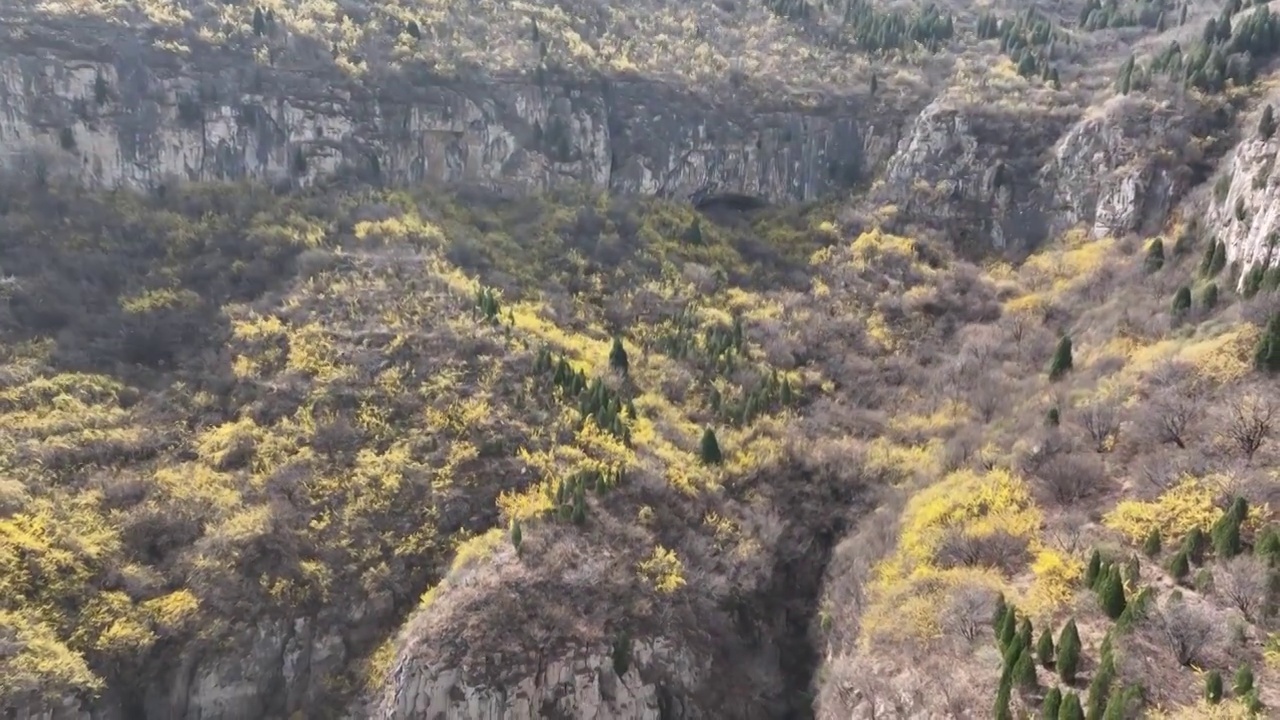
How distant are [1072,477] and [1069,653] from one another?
29.7 feet

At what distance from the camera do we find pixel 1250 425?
27.3 meters

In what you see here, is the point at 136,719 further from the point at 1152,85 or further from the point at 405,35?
the point at 1152,85

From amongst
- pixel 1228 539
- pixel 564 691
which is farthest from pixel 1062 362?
pixel 564 691

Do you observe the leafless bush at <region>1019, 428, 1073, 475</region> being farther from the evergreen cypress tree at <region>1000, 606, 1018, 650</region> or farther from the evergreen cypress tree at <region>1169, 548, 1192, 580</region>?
the evergreen cypress tree at <region>1000, 606, 1018, 650</region>

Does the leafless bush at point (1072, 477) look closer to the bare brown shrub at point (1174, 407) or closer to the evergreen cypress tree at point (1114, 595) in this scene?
the bare brown shrub at point (1174, 407)

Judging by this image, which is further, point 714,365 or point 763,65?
point 763,65

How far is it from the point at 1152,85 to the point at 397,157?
5001 cm

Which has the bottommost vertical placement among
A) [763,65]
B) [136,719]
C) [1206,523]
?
[136,719]

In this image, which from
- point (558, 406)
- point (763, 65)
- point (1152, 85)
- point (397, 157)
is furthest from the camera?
point (763, 65)

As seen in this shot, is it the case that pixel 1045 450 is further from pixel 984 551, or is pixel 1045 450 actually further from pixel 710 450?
pixel 710 450

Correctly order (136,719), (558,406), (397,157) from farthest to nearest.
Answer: (397,157)
(558,406)
(136,719)

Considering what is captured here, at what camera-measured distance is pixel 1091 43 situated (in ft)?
234

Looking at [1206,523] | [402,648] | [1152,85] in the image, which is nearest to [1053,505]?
[1206,523]

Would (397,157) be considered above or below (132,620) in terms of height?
above
